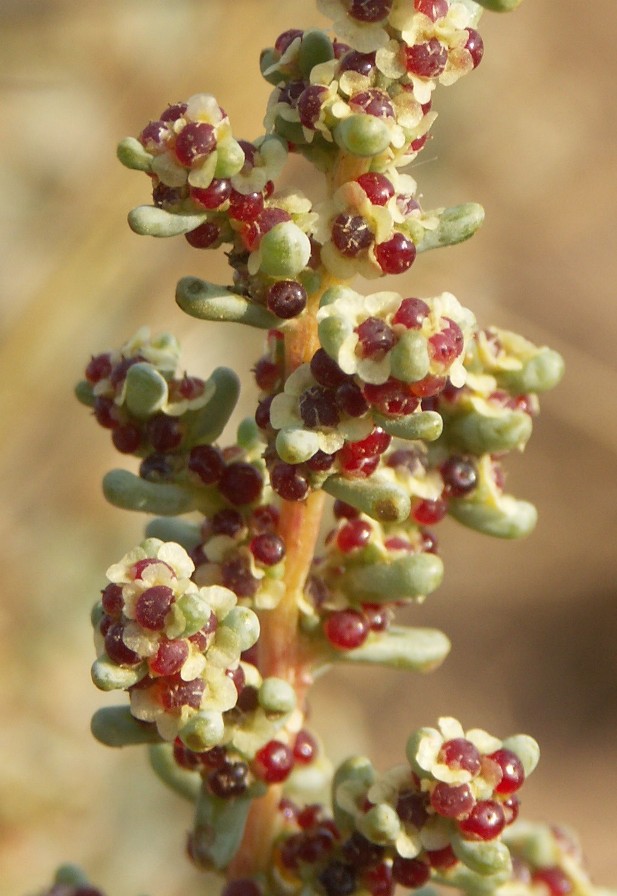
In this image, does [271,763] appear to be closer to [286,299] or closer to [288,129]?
[286,299]

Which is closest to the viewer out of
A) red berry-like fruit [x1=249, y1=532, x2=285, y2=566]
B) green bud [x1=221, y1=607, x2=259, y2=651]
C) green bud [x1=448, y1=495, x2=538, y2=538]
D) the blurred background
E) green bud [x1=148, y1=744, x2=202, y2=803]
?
green bud [x1=221, y1=607, x2=259, y2=651]

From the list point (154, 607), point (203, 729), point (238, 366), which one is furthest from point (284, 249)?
point (238, 366)

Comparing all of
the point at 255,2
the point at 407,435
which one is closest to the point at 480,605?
the point at 255,2

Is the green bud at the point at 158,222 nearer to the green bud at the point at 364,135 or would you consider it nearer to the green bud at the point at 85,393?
the green bud at the point at 364,135

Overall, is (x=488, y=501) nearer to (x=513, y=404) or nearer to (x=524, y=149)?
(x=513, y=404)

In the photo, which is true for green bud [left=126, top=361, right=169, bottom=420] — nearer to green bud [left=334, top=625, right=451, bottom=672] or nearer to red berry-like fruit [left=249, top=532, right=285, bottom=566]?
red berry-like fruit [left=249, top=532, right=285, bottom=566]

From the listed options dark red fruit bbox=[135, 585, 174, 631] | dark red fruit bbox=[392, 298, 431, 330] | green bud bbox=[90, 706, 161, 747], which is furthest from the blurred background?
dark red fruit bbox=[392, 298, 431, 330]
